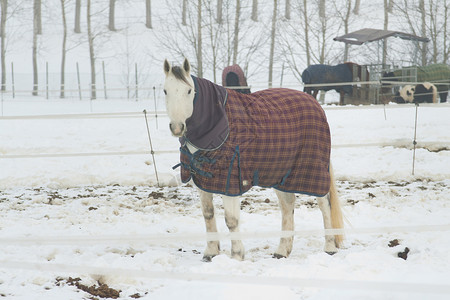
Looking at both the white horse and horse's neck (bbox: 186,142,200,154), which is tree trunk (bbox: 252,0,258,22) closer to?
the white horse

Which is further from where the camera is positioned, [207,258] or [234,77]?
[234,77]

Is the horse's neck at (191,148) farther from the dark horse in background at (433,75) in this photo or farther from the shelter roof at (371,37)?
the shelter roof at (371,37)

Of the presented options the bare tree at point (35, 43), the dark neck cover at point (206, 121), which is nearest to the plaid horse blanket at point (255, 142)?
the dark neck cover at point (206, 121)

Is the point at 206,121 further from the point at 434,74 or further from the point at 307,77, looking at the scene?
the point at 434,74

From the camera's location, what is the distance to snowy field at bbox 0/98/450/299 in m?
2.34

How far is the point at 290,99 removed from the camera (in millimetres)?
3711

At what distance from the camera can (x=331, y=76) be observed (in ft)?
46.8

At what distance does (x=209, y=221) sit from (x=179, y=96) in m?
1.02

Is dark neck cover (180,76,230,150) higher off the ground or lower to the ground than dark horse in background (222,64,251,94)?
lower

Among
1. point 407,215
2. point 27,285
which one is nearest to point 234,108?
point 27,285

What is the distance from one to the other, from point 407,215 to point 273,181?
1.50 metres

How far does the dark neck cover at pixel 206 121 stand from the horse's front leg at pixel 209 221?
0.49 meters

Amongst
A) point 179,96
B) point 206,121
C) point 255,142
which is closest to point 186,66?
point 179,96

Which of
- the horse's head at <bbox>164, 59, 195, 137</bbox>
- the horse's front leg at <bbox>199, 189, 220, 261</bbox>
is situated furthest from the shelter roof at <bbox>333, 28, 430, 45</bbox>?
the horse's head at <bbox>164, 59, 195, 137</bbox>
